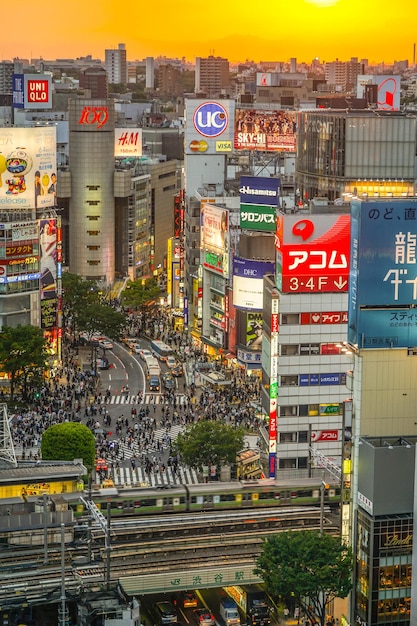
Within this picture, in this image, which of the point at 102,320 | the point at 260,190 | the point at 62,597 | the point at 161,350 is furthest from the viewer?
the point at 102,320

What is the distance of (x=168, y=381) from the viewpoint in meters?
83.6

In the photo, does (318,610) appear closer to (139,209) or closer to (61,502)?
(61,502)

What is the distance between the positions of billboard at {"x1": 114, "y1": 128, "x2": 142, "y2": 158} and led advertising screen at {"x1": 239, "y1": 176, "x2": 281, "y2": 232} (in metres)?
43.3

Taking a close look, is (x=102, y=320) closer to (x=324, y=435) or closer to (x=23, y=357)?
(x=23, y=357)

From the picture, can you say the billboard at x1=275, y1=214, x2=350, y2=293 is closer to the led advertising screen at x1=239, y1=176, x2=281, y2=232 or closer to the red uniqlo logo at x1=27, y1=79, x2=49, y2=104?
the led advertising screen at x1=239, y1=176, x2=281, y2=232

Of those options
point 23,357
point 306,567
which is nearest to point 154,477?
point 23,357

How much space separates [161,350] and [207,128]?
2240cm

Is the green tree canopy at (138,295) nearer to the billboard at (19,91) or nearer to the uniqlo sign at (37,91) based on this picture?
the uniqlo sign at (37,91)

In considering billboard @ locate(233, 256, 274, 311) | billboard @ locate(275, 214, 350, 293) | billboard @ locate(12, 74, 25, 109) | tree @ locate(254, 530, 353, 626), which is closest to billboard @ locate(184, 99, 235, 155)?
billboard @ locate(233, 256, 274, 311)

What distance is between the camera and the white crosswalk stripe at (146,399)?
8012cm

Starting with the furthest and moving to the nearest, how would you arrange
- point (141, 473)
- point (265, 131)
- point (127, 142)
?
point (127, 142)
point (265, 131)
point (141, 473)

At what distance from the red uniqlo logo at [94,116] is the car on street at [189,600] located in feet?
228

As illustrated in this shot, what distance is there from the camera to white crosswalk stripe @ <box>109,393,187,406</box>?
263 ft

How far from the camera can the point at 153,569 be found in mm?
48719
